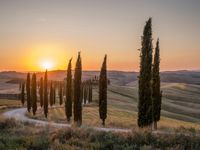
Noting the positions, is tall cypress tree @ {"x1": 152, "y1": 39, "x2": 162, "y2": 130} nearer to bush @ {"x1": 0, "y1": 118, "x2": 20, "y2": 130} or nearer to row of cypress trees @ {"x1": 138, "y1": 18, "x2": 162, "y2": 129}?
row of cypress trees @ {"x1": 138, "y1": 18, "x2": 162, "y2": 129}

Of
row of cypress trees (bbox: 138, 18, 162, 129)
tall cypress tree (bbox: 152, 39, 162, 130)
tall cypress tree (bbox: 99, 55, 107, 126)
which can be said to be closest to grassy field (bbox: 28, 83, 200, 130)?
tall cypress tree (bbox: 99, 55, 107, 126)

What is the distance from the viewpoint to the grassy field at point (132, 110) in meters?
57.0

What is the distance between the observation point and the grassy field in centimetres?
5701

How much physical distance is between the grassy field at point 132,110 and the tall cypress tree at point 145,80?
5771 millimetres

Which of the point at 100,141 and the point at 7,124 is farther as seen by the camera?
the point at 7,124

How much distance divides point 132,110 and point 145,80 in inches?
2042

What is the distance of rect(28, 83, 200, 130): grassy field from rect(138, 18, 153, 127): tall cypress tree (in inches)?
227

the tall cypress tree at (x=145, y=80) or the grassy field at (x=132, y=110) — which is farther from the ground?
the tall cypress tree at (x=145, y=80)

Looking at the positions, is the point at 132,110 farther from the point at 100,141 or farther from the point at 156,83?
the point at 100,141

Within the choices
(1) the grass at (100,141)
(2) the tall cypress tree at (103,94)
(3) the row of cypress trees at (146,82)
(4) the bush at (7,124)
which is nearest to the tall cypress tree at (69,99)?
(2) the tall cypress tree at (103,94)

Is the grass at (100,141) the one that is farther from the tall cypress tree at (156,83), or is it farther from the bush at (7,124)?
the tall cypress tree at (156,83)

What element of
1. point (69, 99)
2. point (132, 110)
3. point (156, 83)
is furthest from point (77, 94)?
point (132, 110)

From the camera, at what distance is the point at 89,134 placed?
15.9 metres

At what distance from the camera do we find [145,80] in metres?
37.0
